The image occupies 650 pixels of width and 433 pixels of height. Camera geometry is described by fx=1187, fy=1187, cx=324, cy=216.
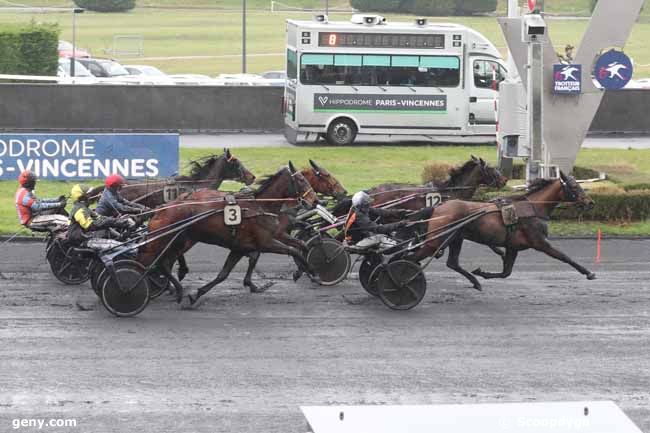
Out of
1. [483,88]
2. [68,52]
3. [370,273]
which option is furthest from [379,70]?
[68,52]

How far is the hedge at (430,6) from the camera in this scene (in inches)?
2697

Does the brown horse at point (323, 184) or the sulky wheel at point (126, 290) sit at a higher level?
the brown horse at point (323, 184)

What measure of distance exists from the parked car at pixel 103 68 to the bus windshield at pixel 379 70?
14.0 metres

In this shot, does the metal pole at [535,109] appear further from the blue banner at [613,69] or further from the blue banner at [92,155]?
the blue banner at [92,155]

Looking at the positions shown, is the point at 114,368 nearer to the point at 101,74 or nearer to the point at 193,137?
the point at 193,137

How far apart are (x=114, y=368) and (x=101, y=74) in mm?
30436

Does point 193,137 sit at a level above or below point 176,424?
above

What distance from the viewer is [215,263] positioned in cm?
1692

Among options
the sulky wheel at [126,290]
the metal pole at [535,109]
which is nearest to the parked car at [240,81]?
the metal pole at [535,109]

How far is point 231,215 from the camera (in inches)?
552

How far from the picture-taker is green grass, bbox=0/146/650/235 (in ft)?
69.7

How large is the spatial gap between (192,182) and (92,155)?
5.59 m

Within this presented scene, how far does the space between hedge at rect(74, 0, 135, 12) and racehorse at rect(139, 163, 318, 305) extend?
59.8 meters

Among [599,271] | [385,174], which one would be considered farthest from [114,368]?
[385,174]
